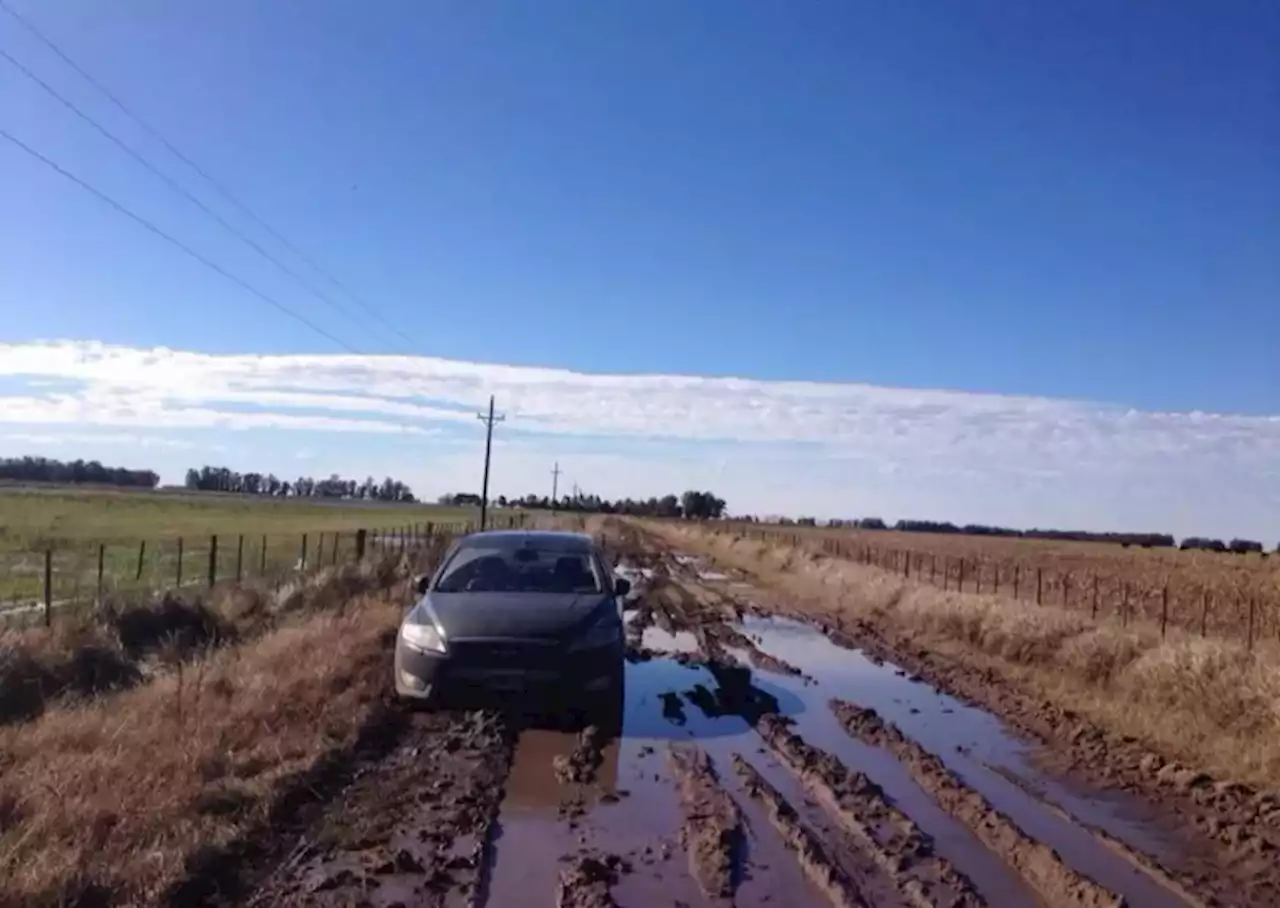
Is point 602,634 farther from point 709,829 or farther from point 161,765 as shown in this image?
point 161,765

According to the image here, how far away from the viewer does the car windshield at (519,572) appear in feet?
40.6

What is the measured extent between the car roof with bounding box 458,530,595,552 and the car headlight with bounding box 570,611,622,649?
1.76m

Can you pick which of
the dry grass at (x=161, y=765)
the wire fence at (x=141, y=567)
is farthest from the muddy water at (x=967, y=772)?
the wire fence at (x=141, y=567)

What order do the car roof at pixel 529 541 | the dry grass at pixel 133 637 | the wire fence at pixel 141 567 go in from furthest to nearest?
the wire fence at pixel 141 567, the car roof at pixel 529 541, the dry grass at pixel 133 637

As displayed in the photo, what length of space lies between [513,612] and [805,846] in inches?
184

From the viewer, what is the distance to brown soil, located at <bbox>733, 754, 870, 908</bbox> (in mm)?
6250

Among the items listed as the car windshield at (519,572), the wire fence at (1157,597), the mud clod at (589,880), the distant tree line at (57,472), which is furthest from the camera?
the distant tree line at (57,472)

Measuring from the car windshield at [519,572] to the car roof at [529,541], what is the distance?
9 centimetres

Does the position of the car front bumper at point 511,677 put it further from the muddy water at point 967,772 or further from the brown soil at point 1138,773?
the brown soil at point 1138,773

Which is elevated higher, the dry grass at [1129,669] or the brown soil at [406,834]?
the dry grass at [1129,669]

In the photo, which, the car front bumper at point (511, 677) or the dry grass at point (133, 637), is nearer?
the car front bumper at point (511, 677)

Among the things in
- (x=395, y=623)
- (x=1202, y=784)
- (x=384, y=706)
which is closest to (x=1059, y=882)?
(x=1202, y=784)

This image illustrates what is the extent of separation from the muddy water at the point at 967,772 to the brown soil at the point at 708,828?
1.26 metres

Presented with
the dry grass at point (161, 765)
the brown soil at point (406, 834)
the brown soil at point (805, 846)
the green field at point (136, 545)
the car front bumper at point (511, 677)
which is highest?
the car front bumper at point (511, 677)
